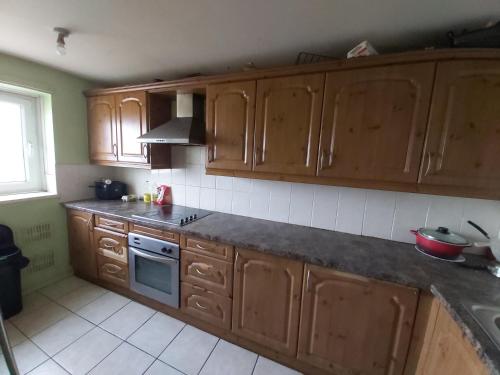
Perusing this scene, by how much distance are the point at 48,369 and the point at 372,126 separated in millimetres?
2508

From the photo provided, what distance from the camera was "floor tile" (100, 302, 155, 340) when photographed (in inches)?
65.6

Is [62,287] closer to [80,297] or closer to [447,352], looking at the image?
[80,297]

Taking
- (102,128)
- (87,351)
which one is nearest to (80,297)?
(87,351)

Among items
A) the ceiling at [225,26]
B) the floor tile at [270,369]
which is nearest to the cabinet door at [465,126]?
the ceiling at [225,26]

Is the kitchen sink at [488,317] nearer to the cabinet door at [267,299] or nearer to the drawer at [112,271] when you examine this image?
the cabinet door at [267,299]

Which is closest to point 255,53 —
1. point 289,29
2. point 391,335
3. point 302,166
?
point 289,29

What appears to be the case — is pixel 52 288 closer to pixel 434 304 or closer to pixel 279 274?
pixel 279 274

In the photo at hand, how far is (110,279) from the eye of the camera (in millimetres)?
2059

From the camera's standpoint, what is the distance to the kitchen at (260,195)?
111cm

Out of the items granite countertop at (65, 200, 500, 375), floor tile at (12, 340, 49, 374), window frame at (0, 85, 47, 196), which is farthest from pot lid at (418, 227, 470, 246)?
window frame at (0, 85, 47, 196)

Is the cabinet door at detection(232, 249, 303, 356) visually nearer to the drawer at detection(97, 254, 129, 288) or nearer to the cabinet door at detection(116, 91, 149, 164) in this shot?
the drawer at detection(97, 254, 129, 288)

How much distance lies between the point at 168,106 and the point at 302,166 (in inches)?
60.9

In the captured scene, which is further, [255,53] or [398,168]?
[255,53]

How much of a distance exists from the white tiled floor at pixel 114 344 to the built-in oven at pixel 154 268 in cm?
22
